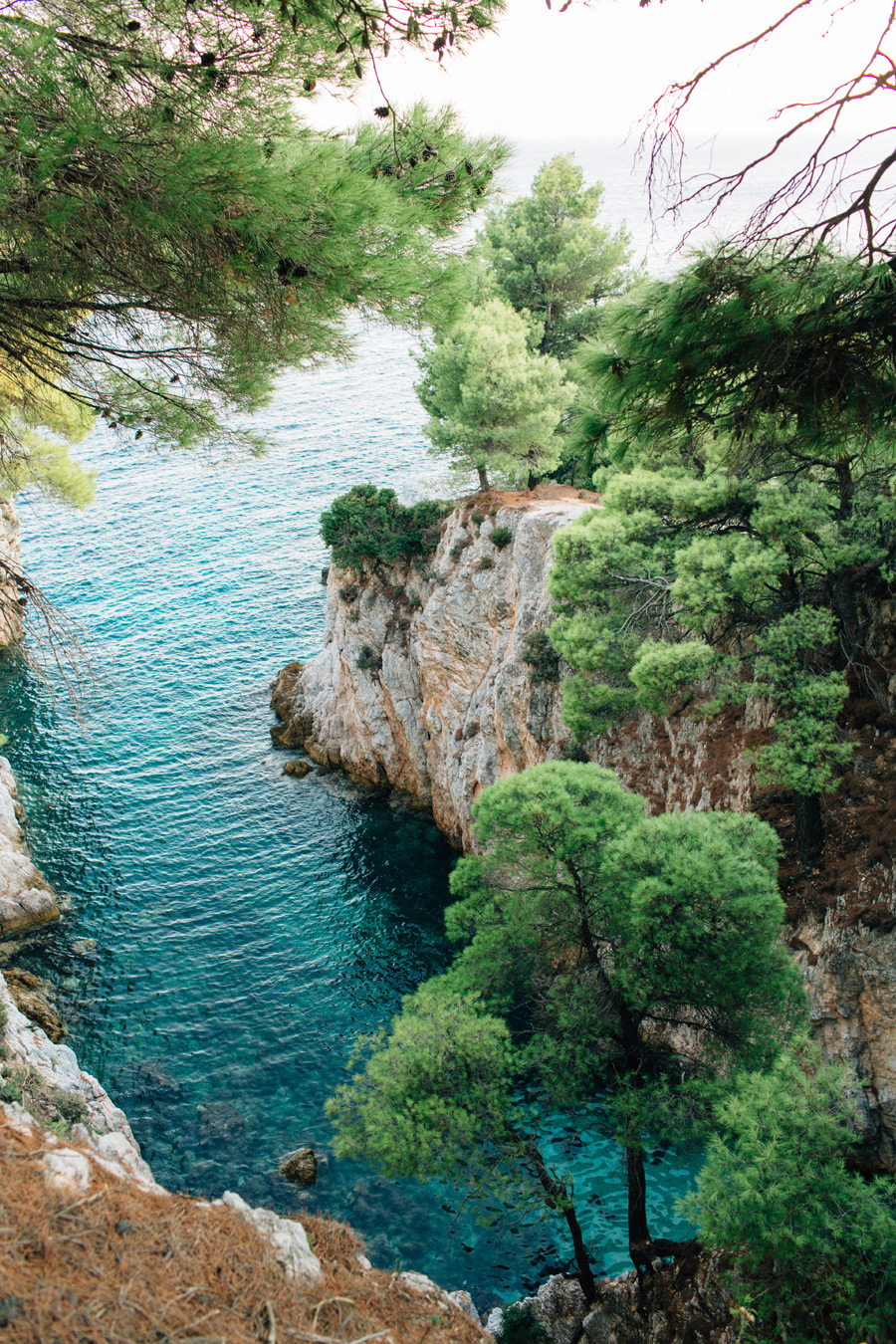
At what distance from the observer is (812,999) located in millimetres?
14758

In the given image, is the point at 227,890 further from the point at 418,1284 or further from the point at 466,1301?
the point at 418,1284

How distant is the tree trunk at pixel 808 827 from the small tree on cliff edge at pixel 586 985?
180cm

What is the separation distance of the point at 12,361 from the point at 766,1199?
14266mm

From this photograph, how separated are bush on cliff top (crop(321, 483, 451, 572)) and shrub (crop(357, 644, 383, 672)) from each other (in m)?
3.32

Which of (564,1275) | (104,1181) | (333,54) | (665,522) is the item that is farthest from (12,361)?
(564,1275)

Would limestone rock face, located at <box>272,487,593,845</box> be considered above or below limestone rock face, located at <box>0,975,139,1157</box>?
above

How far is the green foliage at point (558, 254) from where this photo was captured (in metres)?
33.3

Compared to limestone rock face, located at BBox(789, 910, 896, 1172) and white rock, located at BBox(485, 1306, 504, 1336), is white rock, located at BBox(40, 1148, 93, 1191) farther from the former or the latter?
limestone rock face, located at BBox(789, 910, 896, 1172)

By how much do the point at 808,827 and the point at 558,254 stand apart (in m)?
27.8

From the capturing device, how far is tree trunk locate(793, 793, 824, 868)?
1538cm

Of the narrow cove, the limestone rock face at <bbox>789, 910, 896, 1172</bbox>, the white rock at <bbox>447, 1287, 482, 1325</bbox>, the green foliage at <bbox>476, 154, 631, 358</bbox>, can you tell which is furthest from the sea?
the green foliage at <bbox>476, 154, 631, 358</bbox>

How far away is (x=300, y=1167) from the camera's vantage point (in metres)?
17.6

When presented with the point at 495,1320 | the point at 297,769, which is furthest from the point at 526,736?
the point at 495,1320

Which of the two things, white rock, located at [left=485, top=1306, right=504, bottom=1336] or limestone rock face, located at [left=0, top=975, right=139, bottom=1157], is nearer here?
white rock, located at [left=485, top=1306, right=504, bottom=1336]
